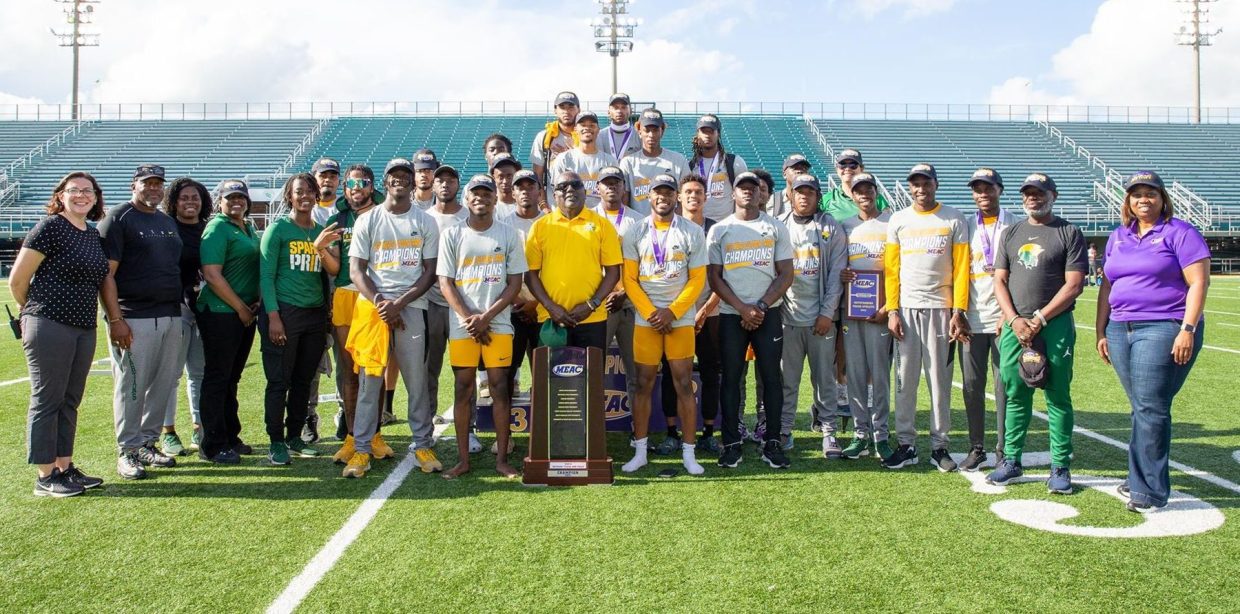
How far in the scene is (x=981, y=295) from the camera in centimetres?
523

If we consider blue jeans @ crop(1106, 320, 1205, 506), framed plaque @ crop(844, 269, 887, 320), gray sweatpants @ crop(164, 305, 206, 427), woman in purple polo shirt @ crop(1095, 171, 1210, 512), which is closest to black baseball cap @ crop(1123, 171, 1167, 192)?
woman in purple polo shirt @ crop(1095, 171, 1210, 512)

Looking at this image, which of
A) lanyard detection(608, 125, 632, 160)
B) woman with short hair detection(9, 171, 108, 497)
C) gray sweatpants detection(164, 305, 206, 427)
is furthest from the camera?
lanyard detection(608, 125, 632, 160)

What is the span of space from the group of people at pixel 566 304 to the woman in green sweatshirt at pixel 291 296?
2 centimetres

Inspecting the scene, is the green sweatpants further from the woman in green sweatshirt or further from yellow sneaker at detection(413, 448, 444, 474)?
the woman in green sweatshirt

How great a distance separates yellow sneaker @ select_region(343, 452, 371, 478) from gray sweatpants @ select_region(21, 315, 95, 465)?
1593mm

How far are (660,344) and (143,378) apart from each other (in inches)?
132

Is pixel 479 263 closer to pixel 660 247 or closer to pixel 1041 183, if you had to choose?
pixel 660 247

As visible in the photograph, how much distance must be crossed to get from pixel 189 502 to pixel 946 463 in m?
4.63

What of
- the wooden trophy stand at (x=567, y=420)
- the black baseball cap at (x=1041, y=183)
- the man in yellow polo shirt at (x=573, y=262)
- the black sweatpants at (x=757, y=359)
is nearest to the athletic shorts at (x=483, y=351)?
the wooden trophy stand at (x=567, y=420)

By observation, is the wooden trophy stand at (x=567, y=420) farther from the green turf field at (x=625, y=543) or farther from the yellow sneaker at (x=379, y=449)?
the yellow sneaker at (x=379, y=449)

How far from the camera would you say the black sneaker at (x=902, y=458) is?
17.7ft

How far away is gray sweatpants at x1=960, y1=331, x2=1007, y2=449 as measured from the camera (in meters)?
5.22

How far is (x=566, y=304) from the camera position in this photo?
17.5ft

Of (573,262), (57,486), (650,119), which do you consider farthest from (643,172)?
(57,486)
